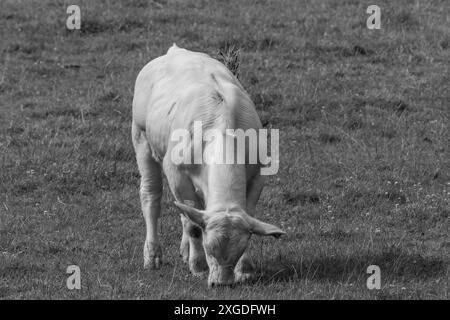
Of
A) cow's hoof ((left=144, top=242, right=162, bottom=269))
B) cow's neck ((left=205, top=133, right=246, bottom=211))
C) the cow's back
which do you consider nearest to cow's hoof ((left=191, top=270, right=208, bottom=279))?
cow's hoof ((left=144, top=242, right=162, bottom=269))

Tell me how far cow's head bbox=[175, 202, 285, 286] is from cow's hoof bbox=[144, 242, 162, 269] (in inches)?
61.6

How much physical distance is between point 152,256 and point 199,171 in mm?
1325

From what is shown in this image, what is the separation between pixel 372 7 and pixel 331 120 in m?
3.86

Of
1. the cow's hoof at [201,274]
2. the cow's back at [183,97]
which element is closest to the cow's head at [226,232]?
the cow's hoof at [201,274]

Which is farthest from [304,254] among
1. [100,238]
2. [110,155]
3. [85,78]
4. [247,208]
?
[85,78]

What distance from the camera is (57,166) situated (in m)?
13.8

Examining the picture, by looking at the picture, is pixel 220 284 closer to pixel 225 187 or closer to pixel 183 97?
pixel 225 187

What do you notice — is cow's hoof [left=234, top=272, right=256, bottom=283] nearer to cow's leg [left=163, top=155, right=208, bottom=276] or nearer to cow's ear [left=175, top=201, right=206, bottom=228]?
cow's leg [left=163, top=155, right=208, bottom=276]

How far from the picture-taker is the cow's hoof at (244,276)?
984cm

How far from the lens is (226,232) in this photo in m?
9.27

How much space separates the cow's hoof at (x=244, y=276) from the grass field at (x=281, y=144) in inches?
9.4

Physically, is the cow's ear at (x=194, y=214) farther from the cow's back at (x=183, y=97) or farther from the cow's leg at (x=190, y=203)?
the cow's back at (x=183, y=97)

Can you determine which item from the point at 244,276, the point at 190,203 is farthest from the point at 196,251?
the point at 244,276

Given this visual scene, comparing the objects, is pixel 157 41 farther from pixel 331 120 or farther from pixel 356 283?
pixel 356 283
